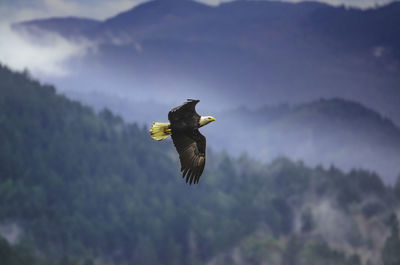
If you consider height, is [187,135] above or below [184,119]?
below

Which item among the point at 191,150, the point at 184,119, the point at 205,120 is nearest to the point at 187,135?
the point at 191,150

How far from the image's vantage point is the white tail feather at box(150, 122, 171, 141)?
18328mm

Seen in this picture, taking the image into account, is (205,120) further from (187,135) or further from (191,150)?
(191,150)

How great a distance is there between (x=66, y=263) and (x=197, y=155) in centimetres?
13854

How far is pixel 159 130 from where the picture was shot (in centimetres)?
1858

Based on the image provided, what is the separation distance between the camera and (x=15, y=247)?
160m

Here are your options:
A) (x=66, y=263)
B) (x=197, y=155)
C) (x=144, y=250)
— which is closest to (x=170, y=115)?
(x=197, y=155)

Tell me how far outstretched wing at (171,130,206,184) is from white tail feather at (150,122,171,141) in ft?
2.07

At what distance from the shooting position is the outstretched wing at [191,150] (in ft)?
63.7

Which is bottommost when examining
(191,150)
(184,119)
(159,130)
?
(191,150)

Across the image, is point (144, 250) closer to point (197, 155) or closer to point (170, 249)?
point (170, 249)

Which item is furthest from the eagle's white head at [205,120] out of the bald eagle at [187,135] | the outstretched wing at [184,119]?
the outstretched wing at [184,119]

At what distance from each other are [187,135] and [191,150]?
1.87 ft

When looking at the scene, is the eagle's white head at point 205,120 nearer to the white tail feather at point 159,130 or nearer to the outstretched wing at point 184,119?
the outstretched wing at point 184,119
